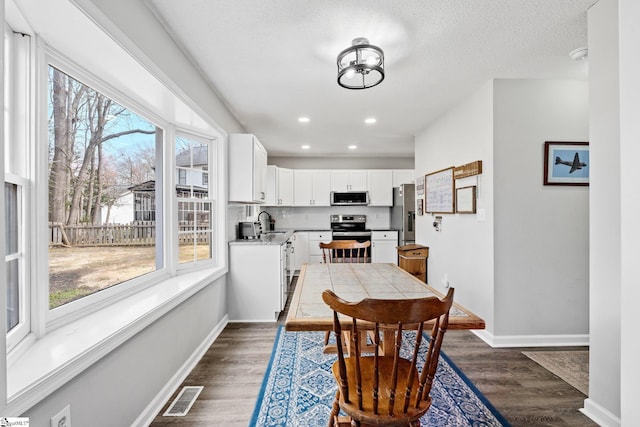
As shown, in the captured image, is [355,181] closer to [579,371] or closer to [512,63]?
[512,63]

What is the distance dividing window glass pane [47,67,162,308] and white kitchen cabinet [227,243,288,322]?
1061 millimetres

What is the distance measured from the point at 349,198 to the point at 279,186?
1.38 meters

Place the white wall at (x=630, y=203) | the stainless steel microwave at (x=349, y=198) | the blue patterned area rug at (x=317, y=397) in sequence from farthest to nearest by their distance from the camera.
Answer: the stainless steel microwave at (x=349, y=198) → the blue patterned area rug at (x=317, y=397) → the white wall at (x=630, y=203)

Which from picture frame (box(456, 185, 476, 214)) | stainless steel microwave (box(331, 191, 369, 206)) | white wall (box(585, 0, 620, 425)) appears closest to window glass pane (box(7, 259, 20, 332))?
white wall (box(585, 0, 620, 425))

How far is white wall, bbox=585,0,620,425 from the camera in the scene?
5.16 ft

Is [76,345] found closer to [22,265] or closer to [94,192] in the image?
[22,265]

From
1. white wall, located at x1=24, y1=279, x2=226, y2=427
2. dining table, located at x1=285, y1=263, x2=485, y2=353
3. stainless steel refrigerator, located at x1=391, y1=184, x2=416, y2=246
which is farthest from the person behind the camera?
stainless steel refrigerator, located at x1=391, y1=184, x2=416, y2=246

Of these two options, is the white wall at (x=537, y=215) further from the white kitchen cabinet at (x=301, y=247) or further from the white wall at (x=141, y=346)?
the white kitchen cabinet at (x=301, y=247)

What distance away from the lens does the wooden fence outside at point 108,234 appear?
1486 mm

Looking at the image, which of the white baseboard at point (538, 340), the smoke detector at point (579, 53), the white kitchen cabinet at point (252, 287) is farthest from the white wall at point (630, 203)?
the white kitchen cabinet at point (252, 287)

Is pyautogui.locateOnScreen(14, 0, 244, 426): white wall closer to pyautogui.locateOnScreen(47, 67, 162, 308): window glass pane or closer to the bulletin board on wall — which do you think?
pyautogui.locateOnScreen(47, 67, 162, 308): window glass pane

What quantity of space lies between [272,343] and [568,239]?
2803mm

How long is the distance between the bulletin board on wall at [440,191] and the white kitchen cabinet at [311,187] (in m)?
2.22

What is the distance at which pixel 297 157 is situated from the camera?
5.98 meters
